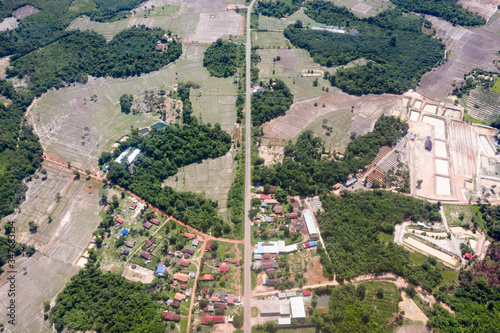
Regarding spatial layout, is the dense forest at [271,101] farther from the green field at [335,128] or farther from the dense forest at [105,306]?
the dense forest at [105,306]

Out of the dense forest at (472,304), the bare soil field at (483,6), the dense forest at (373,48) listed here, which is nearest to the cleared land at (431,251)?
the dense forest at (472,304)

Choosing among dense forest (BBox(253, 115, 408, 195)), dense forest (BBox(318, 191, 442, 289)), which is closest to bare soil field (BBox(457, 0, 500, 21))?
dense forest (BBox(253, 115, 408, 195))

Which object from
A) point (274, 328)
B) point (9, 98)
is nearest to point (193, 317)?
point (274, 328)

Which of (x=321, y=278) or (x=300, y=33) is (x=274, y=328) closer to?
(x=321, y=278)

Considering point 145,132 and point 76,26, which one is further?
point 76,26

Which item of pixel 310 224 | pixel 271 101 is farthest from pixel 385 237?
pixel 271 101

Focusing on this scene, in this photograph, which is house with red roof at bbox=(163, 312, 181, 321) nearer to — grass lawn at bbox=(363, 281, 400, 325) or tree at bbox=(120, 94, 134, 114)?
grass lawn at bbox=(363, 281, 400, 325)
